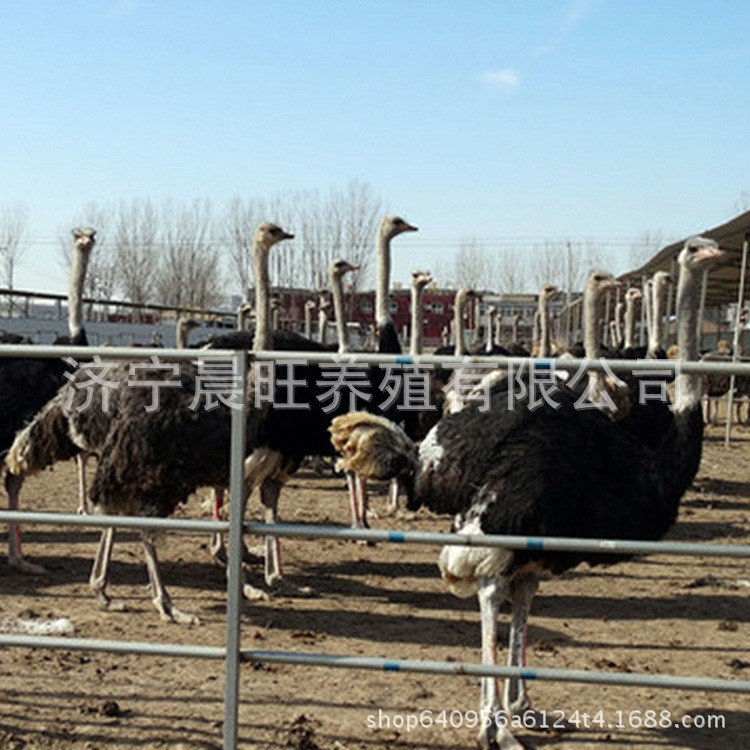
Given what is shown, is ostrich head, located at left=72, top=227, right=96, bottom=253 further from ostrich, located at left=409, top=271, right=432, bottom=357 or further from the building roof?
the building roof

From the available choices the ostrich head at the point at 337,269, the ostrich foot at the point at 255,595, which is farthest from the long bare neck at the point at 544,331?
the ostrich foot at the point at 255,595

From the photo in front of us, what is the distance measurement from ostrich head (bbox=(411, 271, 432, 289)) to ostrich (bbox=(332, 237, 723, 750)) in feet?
21.0

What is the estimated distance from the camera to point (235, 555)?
2.99 metres

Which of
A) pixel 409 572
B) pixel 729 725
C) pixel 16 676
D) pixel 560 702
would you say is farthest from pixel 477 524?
pixel 409 572

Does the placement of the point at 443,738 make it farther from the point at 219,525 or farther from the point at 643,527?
the point at 219,525

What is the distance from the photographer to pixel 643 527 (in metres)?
3.66

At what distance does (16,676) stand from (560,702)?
211 cm

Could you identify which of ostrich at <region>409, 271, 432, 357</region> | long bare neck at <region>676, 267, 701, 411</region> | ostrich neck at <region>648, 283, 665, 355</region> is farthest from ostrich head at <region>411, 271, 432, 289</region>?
long bare neck at <region>676, 267, 701, 411</region>

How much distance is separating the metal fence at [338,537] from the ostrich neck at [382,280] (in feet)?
17.9

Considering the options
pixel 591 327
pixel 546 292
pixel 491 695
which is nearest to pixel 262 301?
pixel 591 327

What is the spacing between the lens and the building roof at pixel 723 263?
1274 centimetres

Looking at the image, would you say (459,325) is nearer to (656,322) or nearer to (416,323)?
(416,323)

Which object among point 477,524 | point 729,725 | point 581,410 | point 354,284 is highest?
point 354,284

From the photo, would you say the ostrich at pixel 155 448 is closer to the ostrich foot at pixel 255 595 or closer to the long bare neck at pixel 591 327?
the ostrich foot at pixel 255 595
